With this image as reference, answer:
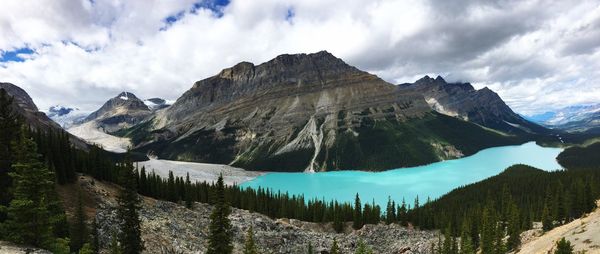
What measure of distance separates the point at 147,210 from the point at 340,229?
57500 mm

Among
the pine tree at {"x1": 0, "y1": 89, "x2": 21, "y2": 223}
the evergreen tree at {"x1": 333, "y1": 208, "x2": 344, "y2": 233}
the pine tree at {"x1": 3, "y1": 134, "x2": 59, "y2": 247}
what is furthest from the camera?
the evergreen tree at {"x1": 333, "y1": 208, "x2": 344, "y2": 233}

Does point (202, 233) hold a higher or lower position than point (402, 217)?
higher

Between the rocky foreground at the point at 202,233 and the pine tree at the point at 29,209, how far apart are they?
1868 cm

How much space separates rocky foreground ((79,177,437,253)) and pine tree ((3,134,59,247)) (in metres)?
18.7

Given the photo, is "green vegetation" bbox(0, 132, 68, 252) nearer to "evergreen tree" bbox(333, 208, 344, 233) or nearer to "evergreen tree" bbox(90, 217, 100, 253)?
"evergreen tree" bbox(90, 217, 100, 253)

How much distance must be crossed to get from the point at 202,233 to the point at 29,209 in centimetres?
3747

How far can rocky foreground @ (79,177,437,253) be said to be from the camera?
53775mm

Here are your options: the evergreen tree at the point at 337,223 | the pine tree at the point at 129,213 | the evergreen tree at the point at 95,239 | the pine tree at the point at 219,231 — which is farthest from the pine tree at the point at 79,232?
the evergreen tree at the point at 337,223

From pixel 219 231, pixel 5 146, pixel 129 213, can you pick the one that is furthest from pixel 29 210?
pixel 5 146

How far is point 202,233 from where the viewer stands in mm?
64312

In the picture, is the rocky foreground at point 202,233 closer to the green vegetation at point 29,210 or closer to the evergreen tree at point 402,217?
the evergreen tree at point 402,217

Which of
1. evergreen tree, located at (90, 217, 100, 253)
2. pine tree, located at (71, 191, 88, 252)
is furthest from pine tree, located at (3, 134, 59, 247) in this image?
pine tree, located at (71, 191, 88, 252)

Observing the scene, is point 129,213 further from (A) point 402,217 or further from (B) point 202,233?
(A) point 402,217

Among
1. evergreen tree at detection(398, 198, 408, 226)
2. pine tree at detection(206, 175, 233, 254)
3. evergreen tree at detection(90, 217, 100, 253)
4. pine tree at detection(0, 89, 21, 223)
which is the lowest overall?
evergreen tree at detection(398, 198, 408, 226)
